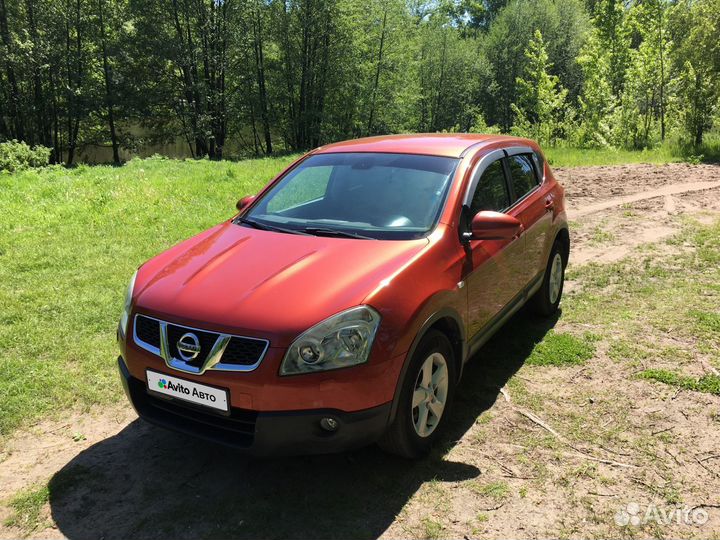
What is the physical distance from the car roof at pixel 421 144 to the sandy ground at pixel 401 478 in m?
1.79

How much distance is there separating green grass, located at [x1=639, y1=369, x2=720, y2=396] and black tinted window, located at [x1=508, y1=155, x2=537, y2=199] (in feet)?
5.60

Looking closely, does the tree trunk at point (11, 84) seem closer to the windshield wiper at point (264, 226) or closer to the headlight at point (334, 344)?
the windshield wiper at point (264, 226)

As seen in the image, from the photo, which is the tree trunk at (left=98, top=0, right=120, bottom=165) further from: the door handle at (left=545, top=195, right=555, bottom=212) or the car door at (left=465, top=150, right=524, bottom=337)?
the car door at (left=465, top=150, right=524, bottom=337)

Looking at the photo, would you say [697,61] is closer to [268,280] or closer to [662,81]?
[662,81]

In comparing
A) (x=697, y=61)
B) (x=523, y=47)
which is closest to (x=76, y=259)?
(x=697, y=61)

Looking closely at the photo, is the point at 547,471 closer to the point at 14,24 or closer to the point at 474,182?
the point at 474,182

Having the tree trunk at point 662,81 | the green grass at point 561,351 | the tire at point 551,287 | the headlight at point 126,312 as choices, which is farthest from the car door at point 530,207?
the tree trunk at point 662,81

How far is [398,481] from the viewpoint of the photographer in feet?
9.87

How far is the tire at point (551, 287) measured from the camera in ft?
16.8

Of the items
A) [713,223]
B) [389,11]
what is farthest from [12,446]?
[389,11]

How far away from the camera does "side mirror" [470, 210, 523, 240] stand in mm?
3402

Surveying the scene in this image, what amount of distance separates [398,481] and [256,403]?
0.98 meters

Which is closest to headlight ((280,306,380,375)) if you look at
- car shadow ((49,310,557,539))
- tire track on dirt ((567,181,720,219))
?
car shadow ((49,310,557,539))

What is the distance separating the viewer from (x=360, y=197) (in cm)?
377
